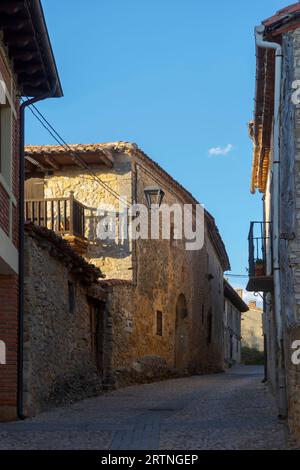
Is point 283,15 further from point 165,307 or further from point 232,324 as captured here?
point 232,324

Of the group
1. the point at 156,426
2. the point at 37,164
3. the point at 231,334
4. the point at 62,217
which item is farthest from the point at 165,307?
the point at 231,334

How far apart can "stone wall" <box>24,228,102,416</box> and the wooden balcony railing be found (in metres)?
2.83

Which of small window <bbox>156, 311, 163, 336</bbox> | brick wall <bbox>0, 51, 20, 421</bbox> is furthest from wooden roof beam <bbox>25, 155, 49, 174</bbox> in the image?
brick wall <bbox>0, 51, 20, 421</bbox>

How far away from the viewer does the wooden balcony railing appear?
18.2 metres

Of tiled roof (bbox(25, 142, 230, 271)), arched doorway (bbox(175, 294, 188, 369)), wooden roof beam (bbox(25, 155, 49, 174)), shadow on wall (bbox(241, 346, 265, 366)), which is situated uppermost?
tiled roof (bbox(25, 142, 230, 271))

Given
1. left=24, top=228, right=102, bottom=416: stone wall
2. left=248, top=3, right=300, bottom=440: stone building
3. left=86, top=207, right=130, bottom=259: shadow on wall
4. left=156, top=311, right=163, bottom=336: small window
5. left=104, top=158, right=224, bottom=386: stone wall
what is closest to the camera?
left=248, top=3, right=300, bottom=440: stone building

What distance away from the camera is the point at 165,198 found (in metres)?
22.5

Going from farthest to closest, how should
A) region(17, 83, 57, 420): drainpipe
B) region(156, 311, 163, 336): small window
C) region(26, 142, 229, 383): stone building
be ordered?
region(156, 311, 163, 336): small window
region(26, 142, 229, 383): stone building
region(17, 83, 57, 420): drainpipe

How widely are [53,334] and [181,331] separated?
12.3 metres

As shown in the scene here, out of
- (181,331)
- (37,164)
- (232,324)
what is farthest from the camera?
(232,324)

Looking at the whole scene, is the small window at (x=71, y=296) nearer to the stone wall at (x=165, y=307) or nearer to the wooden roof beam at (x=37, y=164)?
the stone wall at (x=165, y=307)

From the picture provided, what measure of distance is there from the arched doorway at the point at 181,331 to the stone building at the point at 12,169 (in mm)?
13741

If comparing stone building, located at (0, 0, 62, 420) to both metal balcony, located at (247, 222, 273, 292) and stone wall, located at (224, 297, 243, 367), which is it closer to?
metal balcony, located at (247, 222, 273, 292)

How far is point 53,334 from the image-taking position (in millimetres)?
A: 12789
